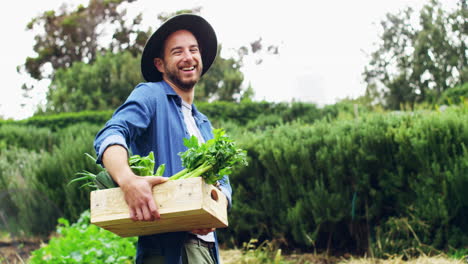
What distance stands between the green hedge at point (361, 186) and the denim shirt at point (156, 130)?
3.41 metres

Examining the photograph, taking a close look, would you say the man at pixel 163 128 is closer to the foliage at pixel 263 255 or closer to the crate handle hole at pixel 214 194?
the crate handle hole at pixel 214 194

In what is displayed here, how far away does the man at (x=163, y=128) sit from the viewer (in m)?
1.75

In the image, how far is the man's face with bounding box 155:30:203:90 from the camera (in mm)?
2381

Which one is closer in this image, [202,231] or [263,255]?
[202,231]

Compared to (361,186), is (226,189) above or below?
above

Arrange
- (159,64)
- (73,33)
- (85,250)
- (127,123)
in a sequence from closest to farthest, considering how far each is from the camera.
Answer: (127,123), (159,64), (85,250), (73,33)

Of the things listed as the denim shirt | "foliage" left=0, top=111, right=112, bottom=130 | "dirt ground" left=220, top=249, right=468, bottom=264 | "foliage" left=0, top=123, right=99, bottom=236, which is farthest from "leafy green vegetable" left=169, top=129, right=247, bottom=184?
"foliage" left=0, top=111, right=112, bottom=130

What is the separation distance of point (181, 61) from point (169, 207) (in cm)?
93

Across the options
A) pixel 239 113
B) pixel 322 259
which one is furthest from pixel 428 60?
pixel 322 259

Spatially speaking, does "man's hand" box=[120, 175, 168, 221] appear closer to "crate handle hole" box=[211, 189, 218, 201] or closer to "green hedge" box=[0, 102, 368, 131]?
"crate handle hole" box=[211, 189, 218, 201]

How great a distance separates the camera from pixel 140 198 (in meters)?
1.69

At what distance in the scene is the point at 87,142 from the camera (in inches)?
297

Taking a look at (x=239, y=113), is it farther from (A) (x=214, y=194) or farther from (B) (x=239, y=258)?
(A) (x=214, y=194)

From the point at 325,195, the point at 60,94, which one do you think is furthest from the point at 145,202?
the point at 60,94
